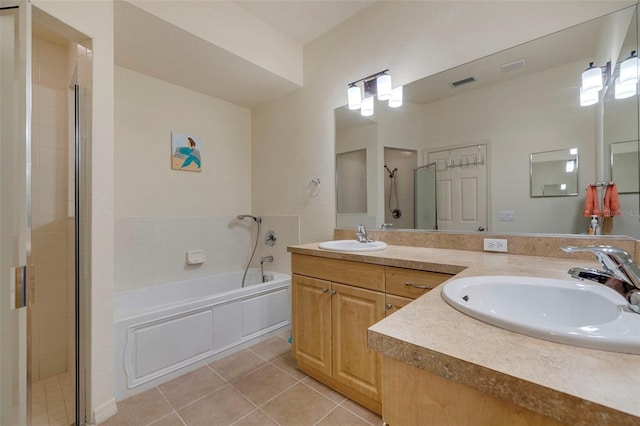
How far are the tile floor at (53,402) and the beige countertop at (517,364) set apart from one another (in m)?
2.02

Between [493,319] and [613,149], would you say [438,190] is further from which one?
[493,319]

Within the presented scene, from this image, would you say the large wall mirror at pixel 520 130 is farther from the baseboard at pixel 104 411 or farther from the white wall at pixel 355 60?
the baseboard at pixel 104 411

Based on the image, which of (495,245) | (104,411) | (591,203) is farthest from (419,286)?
(104,411)

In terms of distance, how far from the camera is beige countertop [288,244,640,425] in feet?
1.24

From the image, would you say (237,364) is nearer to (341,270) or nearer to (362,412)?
(362,412)

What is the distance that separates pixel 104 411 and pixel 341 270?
1.55 metres

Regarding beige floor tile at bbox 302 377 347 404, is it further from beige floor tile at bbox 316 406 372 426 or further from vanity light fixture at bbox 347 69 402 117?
vanity light fixture at bbox 347 69 402 117

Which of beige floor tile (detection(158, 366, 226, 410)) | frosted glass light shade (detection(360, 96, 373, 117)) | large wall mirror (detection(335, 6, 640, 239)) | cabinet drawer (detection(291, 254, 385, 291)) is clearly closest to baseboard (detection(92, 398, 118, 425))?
beige floor tile (detection(158, 366, 226, 410))

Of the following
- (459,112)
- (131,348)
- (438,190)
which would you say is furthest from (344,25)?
(131,348)

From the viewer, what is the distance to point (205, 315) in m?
2.12

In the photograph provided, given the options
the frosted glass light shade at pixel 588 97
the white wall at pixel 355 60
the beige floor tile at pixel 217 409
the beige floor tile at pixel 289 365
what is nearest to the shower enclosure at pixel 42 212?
the beige floor tile at pixel 217 409

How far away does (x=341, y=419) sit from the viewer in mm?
1540

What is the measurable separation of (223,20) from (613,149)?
2596mm

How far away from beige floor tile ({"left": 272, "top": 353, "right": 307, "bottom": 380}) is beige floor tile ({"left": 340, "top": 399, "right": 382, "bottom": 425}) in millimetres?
393
